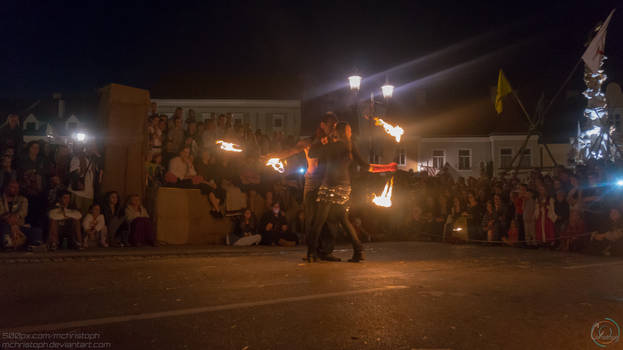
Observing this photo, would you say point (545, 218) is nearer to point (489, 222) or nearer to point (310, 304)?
point (489, 222)

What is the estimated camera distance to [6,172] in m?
11.4

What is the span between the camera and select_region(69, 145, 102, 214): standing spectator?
12312 millimetres

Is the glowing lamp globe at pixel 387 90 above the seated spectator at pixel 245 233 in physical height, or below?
above

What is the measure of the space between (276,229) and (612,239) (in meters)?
7.61

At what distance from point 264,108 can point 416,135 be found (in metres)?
14.5

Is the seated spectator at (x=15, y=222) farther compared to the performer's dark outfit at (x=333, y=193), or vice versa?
the seated spectator at (x=15, y=222)

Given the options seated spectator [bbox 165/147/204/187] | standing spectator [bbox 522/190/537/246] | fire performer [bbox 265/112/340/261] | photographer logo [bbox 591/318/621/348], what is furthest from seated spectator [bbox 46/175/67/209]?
standing spectator [bbox 522/190/537/246]

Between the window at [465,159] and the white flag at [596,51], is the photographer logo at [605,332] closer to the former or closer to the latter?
the white flag at [596,51]

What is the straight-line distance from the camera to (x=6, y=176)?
11359 millimetres

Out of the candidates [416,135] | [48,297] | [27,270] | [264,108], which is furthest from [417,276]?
[264,108]

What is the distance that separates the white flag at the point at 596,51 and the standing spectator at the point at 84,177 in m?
17.9

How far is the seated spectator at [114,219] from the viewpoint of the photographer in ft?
39.9

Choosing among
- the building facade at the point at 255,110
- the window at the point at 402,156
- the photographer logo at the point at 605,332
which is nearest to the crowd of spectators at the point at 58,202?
the photographer logo at the point at 605,332

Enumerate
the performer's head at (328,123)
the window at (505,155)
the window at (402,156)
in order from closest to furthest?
1. the performer's head at (328,123)
2. the window at (505,155)
3. the window at (402,156)
